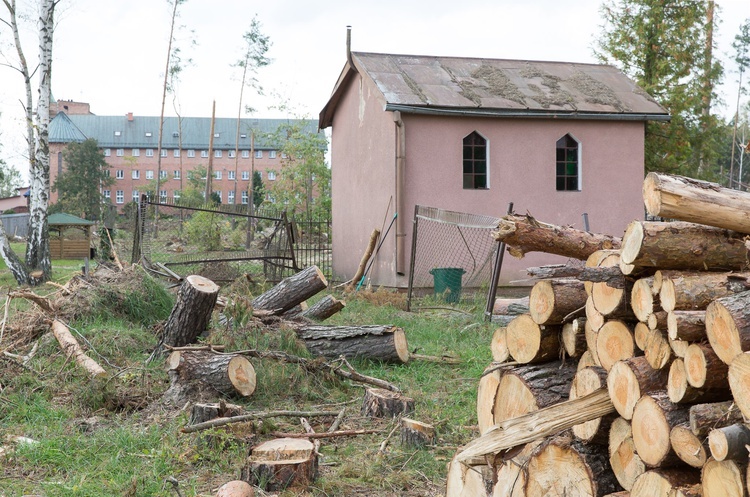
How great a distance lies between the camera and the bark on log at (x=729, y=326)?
272 cm

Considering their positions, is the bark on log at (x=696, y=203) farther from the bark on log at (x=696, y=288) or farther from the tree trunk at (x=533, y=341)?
the tree trunk at (x=533, y=341)

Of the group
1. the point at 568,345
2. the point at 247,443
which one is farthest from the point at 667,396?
the point at 247,443

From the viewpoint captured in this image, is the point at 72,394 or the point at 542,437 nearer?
the point at 542,437

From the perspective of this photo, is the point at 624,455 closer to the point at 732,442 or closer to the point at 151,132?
the point at 732,442

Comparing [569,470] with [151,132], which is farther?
[151,132]

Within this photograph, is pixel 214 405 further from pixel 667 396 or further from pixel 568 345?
pixel 667 396

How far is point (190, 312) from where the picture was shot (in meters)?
6.93

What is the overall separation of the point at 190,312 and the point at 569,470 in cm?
446

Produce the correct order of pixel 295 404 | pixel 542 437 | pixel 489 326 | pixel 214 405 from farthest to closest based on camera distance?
1. pixel 489 326
2. pixel 295 404
3. pixel 214 405
4. pixel 542 437

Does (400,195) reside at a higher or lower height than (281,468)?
higher

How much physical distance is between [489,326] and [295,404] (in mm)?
3940

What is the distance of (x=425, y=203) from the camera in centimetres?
1465

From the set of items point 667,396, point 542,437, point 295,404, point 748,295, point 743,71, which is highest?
point 743,71

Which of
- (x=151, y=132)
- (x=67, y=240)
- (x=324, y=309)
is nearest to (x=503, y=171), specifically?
(x=324, y=309)
